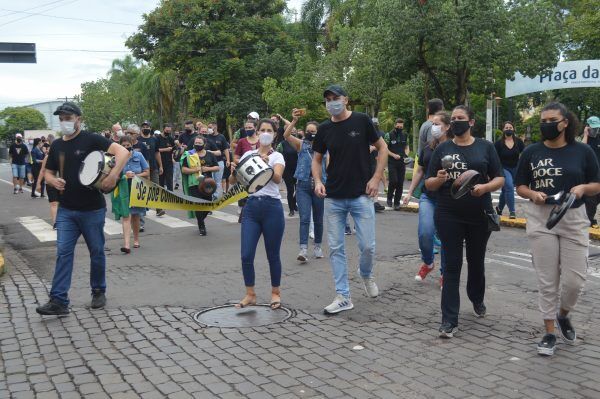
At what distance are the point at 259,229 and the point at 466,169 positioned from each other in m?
2.14

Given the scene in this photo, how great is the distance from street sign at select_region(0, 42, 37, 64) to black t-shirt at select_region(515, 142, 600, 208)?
15.5 metres

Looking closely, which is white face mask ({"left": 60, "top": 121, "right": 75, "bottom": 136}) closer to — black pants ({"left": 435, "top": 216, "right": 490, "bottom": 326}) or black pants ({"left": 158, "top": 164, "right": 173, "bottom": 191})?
black pants ({"left": 435, "top": 216, "right": 490, "bottom": 326})

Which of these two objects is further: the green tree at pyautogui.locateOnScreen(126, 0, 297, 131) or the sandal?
the green tree at pyautogui.locateOnScreen(126, 0, 297, 131)

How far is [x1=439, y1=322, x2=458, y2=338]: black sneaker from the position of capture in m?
5.54

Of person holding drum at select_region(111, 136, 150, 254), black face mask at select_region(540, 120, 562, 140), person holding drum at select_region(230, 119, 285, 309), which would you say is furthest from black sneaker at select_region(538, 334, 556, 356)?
person holding drum at select_region(111, 136, 150, 254)

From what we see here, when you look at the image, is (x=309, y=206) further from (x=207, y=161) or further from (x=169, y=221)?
(x=169, y=221)

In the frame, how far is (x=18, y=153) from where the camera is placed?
21.5 meters

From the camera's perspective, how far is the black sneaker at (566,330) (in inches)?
211

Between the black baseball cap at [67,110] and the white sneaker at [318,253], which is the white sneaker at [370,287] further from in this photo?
the black baseball cap at [67,110]

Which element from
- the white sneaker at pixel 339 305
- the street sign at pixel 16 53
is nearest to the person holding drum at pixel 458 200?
the white sneaker at pixel 339 305

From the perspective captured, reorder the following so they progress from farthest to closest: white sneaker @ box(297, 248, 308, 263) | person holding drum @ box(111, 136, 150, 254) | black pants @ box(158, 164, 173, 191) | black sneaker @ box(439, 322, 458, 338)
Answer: black pants @ box(158, 164, 173, 191)
person holding drum @ box(111, 136, 150, 254)
white sneaker @ box(297, 248, 308, 263)
black sneaker @ box(439, 322, 458, 338)

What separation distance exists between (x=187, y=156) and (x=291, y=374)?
7.78m

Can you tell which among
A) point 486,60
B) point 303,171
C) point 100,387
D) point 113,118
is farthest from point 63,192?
point 113,118

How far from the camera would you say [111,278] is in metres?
8.23
